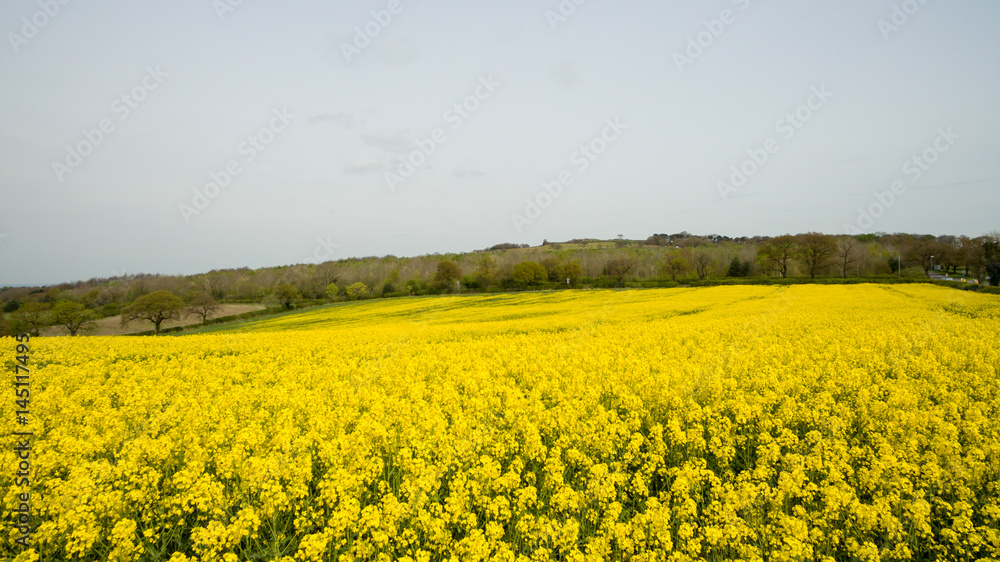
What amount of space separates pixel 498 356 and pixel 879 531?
8.97 metres

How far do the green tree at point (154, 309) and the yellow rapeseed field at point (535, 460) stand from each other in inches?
1825

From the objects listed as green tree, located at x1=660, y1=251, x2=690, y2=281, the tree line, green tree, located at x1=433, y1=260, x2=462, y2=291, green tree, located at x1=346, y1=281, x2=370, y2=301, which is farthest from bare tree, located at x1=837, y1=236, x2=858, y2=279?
green tree, located at x1=346, y1=281, x2=370, y2=301

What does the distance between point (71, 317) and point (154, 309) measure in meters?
8.51

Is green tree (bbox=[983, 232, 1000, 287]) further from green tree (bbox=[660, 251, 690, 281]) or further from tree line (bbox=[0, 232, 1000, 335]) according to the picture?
green tree (bbox=[660, 251, 690, 281])

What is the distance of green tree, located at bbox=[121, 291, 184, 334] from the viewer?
4697cm

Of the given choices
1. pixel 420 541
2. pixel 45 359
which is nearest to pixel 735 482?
pixel 420 541

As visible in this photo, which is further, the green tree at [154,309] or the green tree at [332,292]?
the green tree at [332,292]

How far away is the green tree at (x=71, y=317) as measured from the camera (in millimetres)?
37938

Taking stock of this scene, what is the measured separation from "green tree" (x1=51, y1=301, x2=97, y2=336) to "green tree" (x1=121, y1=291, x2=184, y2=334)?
4307 mm

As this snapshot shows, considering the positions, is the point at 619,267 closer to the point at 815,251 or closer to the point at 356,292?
the point at 815,251

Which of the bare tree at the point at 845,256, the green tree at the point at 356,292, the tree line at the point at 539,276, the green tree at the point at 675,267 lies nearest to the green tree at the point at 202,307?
the tree line at the point at 539,276

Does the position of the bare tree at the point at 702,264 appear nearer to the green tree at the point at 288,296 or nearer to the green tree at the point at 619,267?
the green tree at the point at 619,267

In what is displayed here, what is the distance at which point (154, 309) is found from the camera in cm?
4747

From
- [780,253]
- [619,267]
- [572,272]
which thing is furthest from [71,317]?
[780,253]
